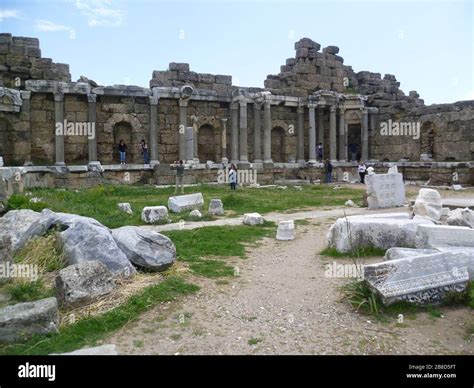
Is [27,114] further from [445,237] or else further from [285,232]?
[445,237]

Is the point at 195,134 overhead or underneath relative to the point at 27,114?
underneath

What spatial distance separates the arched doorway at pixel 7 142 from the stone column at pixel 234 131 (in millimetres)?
11119

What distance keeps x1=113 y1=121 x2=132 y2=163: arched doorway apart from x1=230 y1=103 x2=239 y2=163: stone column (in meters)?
5.49

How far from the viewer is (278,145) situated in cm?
2738

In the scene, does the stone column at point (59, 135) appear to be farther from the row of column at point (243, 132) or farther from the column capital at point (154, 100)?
the column capital at point (154, 100)

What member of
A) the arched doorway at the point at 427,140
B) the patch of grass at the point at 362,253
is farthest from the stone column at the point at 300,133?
the patch of grass at the point at 362,253

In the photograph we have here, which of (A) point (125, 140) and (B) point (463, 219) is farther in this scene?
(A) point (125, 140)

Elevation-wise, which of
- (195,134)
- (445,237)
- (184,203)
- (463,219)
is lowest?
(445,237)

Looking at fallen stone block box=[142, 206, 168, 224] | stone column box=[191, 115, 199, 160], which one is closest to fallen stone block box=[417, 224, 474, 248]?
fallen stone block box=[142, 206, 168, 224]

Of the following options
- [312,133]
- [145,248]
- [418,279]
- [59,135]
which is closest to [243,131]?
[312,133]

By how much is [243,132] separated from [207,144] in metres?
2.24

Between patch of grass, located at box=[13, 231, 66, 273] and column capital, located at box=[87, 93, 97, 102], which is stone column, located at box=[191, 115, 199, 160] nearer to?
column capital, located at box=[87, 93, 97, 102]

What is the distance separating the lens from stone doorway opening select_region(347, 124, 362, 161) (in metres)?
29.5
